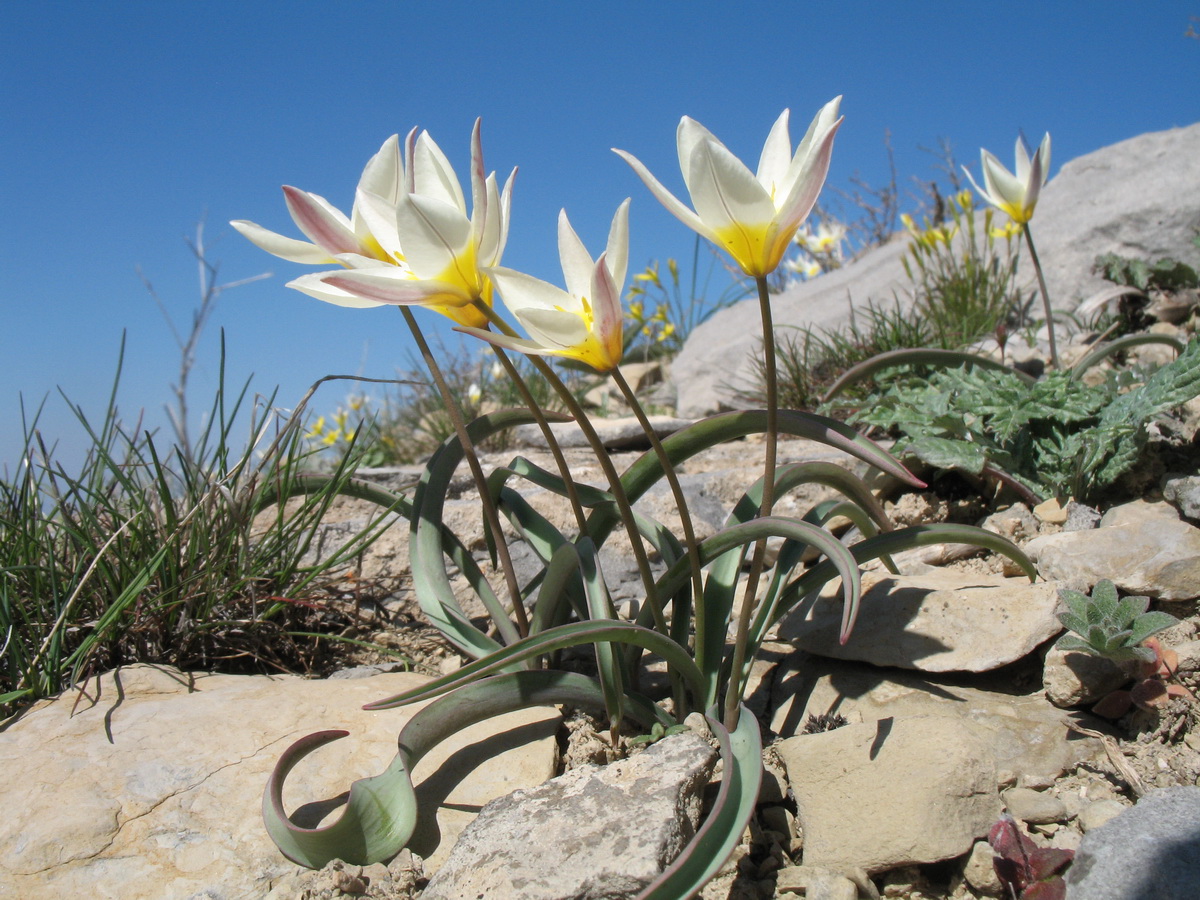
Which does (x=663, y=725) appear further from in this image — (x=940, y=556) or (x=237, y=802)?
(x=940, y=556)

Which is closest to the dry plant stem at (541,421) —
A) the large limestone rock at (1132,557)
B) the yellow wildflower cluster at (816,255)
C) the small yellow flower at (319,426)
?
the large limestone rock at (1132,557)

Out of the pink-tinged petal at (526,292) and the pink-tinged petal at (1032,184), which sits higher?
the pink-tinged petal at (1032,184)

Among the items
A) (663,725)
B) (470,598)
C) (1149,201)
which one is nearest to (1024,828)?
(663,725)

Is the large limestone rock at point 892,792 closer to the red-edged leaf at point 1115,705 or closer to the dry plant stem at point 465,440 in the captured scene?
the red-edged leaf at point 1115,705

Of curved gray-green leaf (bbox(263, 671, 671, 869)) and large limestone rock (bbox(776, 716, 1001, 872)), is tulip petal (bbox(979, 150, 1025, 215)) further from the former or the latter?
curved gray-green leaf (bbox(263, 671, 671, 869))

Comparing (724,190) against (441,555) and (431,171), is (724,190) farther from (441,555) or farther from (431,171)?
(441,555)

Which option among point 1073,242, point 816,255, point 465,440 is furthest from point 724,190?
point 816,255
